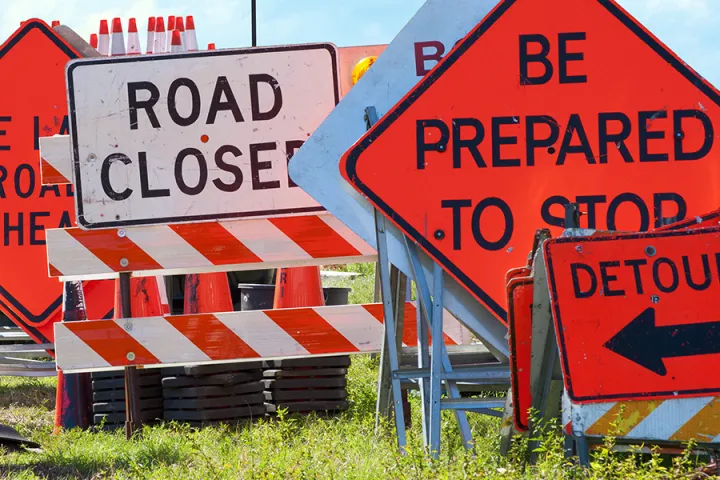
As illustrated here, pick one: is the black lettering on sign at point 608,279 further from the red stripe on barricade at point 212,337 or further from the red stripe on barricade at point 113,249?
the red stripe on barricade at point 113,249

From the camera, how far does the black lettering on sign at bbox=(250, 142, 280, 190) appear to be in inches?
300

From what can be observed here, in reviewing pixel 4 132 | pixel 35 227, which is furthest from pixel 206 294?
pixel 4 132

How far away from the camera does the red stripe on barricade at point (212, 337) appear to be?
7777 mm

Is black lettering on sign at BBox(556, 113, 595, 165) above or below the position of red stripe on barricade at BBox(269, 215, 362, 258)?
above

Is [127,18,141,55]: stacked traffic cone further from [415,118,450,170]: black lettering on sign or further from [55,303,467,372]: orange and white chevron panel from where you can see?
[415,118,450,170]: black lettering on sign

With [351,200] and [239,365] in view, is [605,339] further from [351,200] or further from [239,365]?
[239,365]

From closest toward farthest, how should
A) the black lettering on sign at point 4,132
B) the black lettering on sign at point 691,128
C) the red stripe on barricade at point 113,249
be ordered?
the black lettering on sign at point 691,128 → the red stripe on barricade at point 113,249 → the black lettering on sign at point 4,132

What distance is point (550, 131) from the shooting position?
6148 mm

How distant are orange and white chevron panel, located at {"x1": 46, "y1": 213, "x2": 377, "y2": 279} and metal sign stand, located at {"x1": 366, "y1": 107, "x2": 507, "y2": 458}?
57.3 inches

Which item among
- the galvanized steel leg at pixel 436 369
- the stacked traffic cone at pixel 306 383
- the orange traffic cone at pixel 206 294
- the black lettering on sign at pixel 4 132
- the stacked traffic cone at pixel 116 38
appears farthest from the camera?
the stacked traffic cone at pixel 116 38

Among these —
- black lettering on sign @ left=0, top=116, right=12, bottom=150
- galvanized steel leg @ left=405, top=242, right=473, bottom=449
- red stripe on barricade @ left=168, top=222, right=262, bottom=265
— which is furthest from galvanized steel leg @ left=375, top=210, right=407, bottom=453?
black lettering on sign @ left=0, top=116, right=12, bottom=150

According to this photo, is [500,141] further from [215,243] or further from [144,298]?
[144,298]

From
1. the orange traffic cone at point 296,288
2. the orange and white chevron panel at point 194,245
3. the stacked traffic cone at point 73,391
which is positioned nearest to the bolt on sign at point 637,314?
the orange and white chevron panel at point 194,245

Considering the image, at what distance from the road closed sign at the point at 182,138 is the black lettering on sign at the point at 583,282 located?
2644 mm
